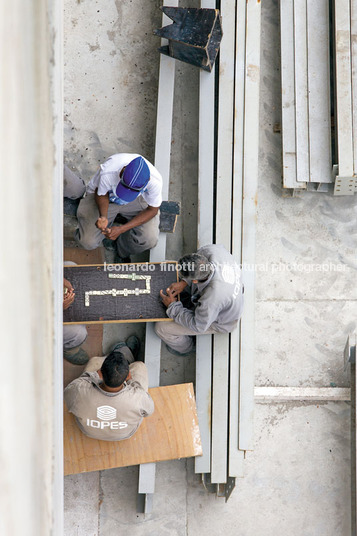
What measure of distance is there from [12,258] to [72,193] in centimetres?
244

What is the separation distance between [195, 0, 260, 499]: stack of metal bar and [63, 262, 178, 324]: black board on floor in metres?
0.42

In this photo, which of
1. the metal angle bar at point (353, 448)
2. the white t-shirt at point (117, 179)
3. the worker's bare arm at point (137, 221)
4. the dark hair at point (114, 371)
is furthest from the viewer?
the metal angle bar at point (353, 448)

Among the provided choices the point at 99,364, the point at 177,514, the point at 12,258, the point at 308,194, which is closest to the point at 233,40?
the point at 308,194

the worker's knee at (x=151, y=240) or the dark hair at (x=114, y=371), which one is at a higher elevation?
the worker's knee at (x=151, y=240)

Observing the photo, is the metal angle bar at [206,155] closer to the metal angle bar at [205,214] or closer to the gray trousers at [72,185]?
the metal angle bar at [205,214]

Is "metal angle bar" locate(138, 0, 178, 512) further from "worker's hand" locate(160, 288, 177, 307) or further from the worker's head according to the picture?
the worker's head

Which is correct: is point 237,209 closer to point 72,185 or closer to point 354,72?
point 72,185

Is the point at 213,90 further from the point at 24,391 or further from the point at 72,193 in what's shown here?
the point at 24,391

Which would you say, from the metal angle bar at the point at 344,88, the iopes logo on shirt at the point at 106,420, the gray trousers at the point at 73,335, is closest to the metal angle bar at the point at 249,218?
the metal angle bar at the point at 344,88

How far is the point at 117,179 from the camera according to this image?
3635 mm

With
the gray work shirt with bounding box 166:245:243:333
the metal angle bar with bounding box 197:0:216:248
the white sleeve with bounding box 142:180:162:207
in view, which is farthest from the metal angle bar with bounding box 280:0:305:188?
the white sleeve with bounding box 142:180:162:207

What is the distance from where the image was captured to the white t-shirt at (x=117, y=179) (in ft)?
11.8

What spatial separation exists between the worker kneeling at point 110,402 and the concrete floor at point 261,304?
665 mm

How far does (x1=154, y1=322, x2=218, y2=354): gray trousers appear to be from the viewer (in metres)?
3.88
